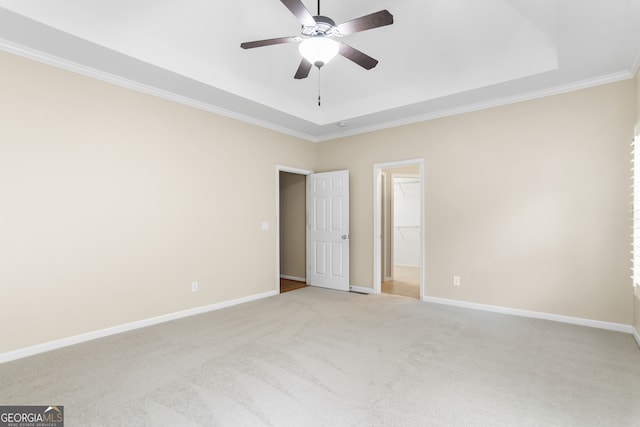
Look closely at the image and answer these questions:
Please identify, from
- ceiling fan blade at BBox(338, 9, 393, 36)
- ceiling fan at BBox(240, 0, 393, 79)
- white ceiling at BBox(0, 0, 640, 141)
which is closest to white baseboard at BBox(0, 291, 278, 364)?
white ceiling at BBox(0, 0, 640, 141)

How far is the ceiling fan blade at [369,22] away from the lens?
6.74ft

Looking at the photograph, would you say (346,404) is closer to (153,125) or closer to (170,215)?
(170,215)

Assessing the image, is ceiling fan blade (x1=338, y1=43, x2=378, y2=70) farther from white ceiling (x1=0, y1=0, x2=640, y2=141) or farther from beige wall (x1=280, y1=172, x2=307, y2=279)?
beige wall (x1=280, y1=172, x2=307, y2=279)

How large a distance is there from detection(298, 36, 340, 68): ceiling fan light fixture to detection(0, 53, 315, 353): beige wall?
2.38m

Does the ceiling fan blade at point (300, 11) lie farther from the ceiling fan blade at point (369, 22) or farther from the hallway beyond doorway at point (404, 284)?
the hallway beyond doorway at point (404, 284)

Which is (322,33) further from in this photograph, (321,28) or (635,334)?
(635,334)

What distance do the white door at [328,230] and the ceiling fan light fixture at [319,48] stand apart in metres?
3.23

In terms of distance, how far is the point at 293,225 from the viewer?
654 centimetres

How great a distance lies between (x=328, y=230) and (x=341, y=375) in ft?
11.2

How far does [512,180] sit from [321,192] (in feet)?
9.89

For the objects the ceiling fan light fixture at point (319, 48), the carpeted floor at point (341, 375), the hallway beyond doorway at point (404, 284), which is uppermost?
the ceiling fan light fixture at point (319, 48)

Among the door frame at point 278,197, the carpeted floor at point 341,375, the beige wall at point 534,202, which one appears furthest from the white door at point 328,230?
the carpeted floor at point 341,375

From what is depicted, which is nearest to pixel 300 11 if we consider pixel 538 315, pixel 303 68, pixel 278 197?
pixel 303 68

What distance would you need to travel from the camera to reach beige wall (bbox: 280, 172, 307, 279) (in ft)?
21.0
